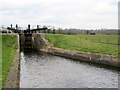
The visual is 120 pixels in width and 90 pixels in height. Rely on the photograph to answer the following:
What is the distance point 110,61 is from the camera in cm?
2173

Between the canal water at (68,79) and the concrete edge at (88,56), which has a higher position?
the concrete edge at (88,56)

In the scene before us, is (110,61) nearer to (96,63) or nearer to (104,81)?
(96,63)

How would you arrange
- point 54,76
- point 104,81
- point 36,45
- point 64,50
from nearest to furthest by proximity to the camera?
point 104,81, point 54,76, point 64,50, point 36,45

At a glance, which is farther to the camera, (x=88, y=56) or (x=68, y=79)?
(x=88, y=56)

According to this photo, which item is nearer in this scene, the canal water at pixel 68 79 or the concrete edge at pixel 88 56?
the canal water at pixel 68 79

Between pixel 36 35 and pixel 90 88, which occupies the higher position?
pixel 36 35

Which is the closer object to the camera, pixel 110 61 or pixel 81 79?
pixel 81 79

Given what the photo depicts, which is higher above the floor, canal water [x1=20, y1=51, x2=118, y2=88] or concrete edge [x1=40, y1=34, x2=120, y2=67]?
concrete edge [x1=40, y1=34, x2=120, y2=67]

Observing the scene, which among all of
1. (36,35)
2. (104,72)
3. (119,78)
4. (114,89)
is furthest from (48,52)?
(114,89)

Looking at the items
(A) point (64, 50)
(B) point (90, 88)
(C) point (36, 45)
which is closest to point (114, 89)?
(B) point (90, 88)

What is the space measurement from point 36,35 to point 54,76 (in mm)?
24373

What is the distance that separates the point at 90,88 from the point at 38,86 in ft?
12.7

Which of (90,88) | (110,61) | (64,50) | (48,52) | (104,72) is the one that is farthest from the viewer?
(48,52)

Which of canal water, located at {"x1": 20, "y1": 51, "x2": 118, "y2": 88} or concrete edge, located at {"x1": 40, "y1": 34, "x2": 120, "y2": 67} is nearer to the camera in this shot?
canal water, located at {"x1": 20, "y1": 51, "x2": 118, "y2": 88}
